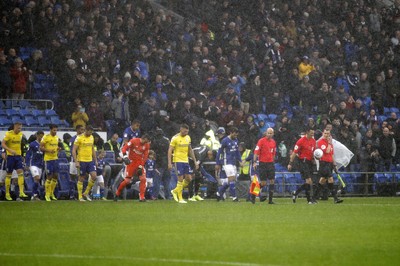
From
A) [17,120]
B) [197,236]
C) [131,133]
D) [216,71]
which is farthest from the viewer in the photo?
[216,71]

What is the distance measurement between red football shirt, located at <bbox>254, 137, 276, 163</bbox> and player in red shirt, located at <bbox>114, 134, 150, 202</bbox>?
325 centimetres

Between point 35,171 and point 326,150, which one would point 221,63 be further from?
point 35,171

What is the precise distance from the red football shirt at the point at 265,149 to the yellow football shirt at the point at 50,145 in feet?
19.1

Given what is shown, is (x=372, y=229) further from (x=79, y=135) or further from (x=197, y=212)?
(x=79, y=135)

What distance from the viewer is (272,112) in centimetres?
3650

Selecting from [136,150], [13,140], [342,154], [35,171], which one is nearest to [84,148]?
[136,150]

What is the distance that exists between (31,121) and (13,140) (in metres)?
2.12

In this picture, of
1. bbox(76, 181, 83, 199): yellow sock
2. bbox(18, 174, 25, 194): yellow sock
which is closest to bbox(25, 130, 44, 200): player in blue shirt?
bbox(18, 174, 25, 194): yellow sock

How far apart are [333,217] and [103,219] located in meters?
4.80

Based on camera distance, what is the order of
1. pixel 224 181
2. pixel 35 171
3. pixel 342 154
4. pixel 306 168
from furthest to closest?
pixel 342 154, pixel 224 181, pixel 35 171, pixel 306 168

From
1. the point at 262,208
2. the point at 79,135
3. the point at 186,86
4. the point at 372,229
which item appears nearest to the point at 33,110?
the point at 79,135

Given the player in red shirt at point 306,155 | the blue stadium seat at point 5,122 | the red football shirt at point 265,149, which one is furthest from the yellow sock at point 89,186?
the player in red shirt at point 306,155

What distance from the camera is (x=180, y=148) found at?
29.2m

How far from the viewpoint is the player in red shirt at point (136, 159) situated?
94.6 ft
